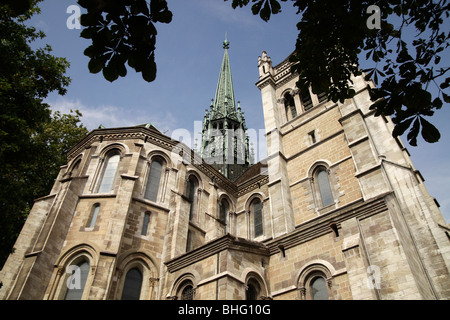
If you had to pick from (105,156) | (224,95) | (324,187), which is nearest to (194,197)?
(105,156)

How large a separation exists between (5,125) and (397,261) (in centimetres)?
1240

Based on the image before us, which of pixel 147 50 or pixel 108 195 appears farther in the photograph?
pixel 108 195

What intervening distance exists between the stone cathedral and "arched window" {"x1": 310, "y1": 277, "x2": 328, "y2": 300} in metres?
0.04

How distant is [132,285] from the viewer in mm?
14391

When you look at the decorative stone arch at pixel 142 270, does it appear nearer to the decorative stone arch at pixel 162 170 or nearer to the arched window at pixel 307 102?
the decorative stone arch at pixel 162 170

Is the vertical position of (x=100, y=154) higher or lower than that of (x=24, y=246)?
higher

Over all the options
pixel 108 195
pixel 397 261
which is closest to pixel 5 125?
pixel 108 195

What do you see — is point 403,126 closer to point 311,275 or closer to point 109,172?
point 311,275

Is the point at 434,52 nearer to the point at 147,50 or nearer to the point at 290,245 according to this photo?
the point at 147,50

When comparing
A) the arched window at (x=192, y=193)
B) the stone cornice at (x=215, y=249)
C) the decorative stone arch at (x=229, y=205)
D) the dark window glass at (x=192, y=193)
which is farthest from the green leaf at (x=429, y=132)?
the decorative stone arch at (x=229, y=205)

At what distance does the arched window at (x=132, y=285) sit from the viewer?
14.1 meters

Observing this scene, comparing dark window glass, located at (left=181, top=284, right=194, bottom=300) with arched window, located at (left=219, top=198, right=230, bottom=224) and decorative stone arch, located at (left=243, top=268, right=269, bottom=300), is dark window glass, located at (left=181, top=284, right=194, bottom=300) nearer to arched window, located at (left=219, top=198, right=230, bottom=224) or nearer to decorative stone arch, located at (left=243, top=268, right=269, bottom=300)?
decorative stone arch, located at (left=243, top=268, right=269, bottom=300)

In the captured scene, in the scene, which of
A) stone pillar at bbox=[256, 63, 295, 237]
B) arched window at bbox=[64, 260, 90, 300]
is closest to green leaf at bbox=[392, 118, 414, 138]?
stone pillar at bbox=[256, 63, 295, 237]

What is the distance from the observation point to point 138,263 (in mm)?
14922
